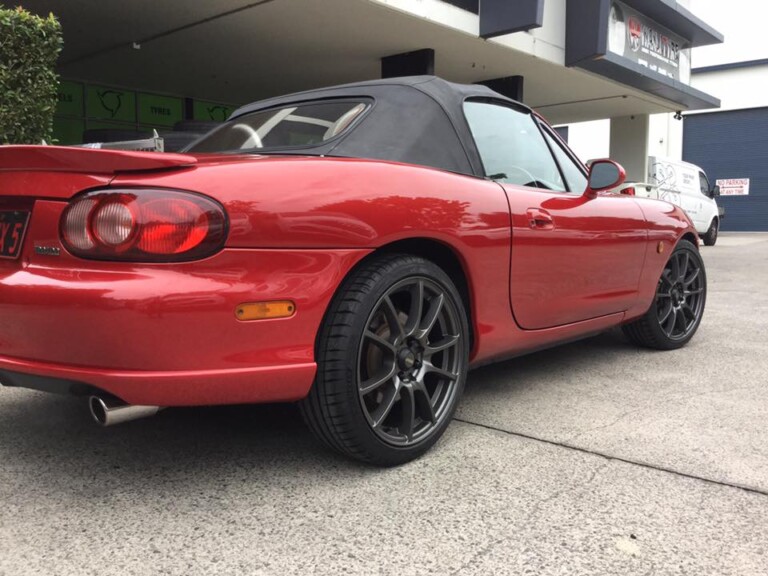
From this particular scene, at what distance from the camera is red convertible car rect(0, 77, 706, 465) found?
180 cm

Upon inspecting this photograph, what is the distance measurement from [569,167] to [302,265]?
6.56 feet

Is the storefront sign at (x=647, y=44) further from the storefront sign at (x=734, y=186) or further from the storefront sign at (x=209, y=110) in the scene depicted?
the storefront sign at (x=734, y=186)

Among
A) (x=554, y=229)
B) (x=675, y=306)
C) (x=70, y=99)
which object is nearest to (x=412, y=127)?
(x=554, y=229)

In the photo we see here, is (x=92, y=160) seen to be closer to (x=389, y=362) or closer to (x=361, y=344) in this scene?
(x=361, y=344)

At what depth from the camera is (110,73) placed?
12.4m

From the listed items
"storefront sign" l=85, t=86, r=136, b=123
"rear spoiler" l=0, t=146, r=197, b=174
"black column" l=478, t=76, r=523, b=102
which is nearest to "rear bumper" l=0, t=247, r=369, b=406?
"rear spoiler" l=0, t=146, r=197, b=174

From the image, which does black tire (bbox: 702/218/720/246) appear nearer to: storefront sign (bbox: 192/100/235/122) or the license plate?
storefront sign (bbox: 192/100/235/122)

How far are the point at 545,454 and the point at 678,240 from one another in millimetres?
2299

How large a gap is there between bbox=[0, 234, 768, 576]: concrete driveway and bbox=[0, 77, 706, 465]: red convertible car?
26 centimetres

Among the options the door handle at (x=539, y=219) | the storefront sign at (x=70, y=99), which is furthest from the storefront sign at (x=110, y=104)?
the door handle at (x=539, y=219)

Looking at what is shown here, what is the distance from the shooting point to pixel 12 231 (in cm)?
199

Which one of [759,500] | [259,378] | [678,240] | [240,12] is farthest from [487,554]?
[240,12]

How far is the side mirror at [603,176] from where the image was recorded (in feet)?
10.5

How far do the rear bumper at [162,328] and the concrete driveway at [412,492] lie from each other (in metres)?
0.38
